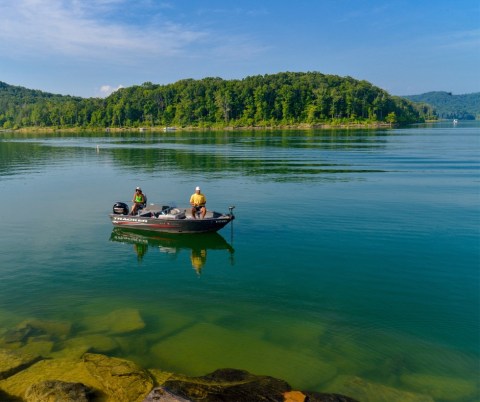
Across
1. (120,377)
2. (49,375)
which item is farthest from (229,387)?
(49,375)

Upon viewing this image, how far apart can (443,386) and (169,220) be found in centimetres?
1893

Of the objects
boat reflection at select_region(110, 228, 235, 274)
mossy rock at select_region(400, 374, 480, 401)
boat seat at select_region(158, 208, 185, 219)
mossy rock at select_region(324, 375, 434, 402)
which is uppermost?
boat seat at select_region(158, 208, 185, 219)

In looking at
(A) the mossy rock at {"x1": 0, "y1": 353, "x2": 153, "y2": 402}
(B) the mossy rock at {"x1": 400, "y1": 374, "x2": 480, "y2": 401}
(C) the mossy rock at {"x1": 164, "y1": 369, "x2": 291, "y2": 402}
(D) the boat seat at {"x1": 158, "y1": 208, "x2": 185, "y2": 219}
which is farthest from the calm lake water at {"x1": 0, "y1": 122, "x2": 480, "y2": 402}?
(D) the boat seat at {"x1": 158, "y1": 208, "x2": 185, "y2": 219}

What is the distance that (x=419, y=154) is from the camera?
76.4 metres

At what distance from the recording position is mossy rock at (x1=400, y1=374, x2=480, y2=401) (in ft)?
38.7

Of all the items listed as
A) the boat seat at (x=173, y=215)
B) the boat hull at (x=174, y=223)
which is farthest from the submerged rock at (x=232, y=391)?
the boat seat at (x=173, y=215)

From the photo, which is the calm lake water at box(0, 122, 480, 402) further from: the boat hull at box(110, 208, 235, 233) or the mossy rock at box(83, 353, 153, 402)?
the mossy rock at box(83, 353, 153, 402)

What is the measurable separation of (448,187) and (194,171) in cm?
3265

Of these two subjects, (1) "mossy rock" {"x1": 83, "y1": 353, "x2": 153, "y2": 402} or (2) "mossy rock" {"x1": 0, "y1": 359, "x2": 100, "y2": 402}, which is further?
(2) "mossy rock" {"x1": 0, "y1": 359, "x2": 100, "y2": 402}

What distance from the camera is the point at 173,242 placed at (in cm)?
2706

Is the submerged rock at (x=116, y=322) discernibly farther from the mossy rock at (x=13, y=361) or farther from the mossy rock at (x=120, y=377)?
the mossy rock at (x=13, y=361)

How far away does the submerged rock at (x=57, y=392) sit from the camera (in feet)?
36.0

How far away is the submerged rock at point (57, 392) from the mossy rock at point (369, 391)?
7008 millimetres

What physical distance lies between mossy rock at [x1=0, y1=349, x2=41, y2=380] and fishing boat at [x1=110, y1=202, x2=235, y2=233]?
557 inches
